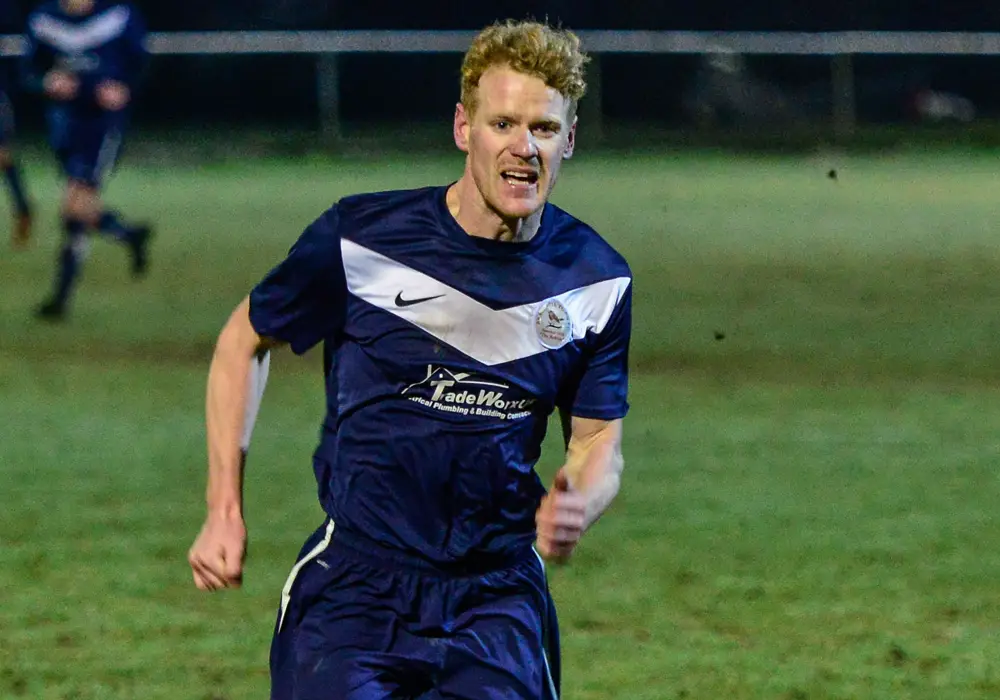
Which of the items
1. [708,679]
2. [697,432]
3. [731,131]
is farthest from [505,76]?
[731,131]

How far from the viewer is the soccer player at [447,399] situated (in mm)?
3764

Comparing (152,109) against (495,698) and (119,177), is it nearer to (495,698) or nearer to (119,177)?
(119,177)

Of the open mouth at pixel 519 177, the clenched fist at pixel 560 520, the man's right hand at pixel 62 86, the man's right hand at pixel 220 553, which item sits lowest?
the man's right hand at pixel 62 86

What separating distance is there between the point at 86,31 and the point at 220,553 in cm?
1123

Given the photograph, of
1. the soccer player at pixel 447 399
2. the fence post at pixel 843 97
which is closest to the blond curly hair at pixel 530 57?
the soccer player at pixel 447 399

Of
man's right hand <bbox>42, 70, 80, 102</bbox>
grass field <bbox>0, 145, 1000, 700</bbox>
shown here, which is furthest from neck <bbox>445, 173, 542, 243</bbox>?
man's right hand <bbox>42, 70, 80, 102</bbox>

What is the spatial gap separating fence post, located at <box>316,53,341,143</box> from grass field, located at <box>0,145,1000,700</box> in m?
9.06

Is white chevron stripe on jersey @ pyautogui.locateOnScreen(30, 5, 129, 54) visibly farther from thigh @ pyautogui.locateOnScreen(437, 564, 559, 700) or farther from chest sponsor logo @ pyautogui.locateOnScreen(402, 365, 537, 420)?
thigh @ pyautogui.locateOnScreen(437, 564, 559, 700)

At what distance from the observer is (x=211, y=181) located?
2400 cm

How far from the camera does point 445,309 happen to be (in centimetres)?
390

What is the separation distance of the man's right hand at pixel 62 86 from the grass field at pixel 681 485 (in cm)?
167

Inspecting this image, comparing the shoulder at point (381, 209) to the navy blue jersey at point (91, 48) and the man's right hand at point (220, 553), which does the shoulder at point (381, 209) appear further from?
the navy blue jersey at point (91, 48)

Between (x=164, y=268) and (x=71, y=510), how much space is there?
837 centimetres

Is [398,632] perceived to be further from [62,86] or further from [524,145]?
[62,86]
